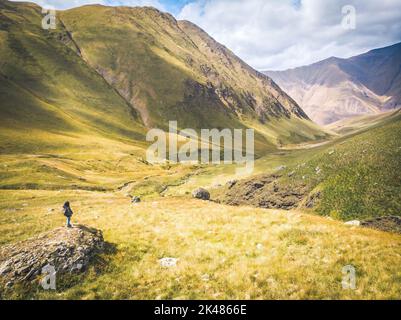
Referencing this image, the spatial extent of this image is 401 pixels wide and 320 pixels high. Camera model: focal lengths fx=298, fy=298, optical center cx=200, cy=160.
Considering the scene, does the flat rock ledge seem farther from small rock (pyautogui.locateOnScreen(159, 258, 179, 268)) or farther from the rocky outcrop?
the rocky outcrop

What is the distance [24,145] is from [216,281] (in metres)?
131

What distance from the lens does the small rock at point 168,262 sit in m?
15.6

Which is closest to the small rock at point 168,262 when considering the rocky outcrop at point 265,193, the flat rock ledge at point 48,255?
the flat rock ledge at point 48,255

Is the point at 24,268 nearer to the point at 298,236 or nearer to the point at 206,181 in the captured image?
the point at 298,236

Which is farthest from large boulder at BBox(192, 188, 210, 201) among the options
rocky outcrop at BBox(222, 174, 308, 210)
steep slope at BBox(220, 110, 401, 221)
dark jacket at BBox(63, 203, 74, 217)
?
dark jacket at BBox(63, 203, 74, 217)

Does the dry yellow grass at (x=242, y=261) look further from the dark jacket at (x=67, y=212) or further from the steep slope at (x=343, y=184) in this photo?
the steep slope at (x=343, y=184)

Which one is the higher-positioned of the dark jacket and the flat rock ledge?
the dark jacket

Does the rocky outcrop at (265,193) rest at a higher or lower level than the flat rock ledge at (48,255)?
higher

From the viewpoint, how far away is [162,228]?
72.9 ft

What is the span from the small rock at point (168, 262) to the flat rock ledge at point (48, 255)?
352 cm

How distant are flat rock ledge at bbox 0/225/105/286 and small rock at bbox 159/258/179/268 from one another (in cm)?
352

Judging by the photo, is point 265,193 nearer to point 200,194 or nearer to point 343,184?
point 200,194

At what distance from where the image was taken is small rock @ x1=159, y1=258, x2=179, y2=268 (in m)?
15.6
